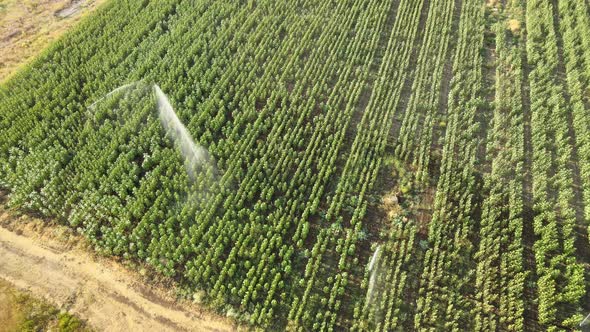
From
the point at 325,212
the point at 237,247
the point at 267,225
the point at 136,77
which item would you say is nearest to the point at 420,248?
the point at 325,212

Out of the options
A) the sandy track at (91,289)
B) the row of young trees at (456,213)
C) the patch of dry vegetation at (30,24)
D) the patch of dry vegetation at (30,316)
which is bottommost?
the patch of dry vegetation at (30,316)

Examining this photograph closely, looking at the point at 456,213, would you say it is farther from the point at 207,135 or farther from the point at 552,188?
the point at 207,135

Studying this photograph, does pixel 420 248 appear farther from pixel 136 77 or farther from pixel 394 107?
pixel 136 77

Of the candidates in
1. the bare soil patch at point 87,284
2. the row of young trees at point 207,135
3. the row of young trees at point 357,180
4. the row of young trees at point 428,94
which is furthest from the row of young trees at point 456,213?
the bare soil patch at point 87,284

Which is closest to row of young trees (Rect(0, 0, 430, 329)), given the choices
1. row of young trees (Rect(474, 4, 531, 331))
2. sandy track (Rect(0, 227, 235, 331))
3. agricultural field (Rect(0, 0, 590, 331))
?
agricultural field (Rect(0, 0, 590, 331))

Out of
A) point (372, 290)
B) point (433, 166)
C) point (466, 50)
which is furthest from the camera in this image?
point (466, 50)

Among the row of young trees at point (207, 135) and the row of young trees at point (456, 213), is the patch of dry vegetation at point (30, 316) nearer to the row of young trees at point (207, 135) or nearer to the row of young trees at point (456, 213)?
the row of young trees at point (207, 135)

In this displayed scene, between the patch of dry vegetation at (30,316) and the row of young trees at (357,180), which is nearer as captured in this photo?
the patch of dry vegetation at (30,316)
